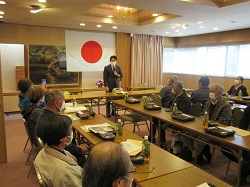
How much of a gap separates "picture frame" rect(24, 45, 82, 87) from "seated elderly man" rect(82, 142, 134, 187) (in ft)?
21.2

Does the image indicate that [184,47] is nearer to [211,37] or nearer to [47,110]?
[211,37]

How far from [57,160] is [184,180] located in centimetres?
88

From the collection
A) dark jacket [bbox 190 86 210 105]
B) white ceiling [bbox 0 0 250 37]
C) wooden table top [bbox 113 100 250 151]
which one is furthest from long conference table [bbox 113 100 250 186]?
white ceiling [bbox 0 0 250 37]

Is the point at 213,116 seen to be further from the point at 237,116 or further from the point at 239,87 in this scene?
the point at 239,87

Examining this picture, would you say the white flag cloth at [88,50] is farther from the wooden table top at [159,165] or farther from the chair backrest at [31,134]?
the wooden table top at [159,165]

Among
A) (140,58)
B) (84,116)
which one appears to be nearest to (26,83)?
(84,116)

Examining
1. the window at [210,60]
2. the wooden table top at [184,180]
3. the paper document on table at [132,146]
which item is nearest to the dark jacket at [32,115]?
the paper document on table at [132,146]

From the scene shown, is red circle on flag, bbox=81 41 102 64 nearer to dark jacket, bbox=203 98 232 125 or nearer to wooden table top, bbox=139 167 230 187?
dark jacket, bbox=203 98 232 125

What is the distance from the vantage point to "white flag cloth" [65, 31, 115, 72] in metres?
Answer: 7.12

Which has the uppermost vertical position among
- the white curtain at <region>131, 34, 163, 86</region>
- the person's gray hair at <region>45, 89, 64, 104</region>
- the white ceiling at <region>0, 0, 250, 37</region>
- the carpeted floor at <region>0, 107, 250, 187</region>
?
the white ceiling at <region>0, 0, 250, 37</region>

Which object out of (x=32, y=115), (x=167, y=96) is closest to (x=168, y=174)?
(x=32, y=115)

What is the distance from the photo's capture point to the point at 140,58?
27.4 ft

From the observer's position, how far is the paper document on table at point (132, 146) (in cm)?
193

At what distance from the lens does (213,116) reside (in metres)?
3.32
